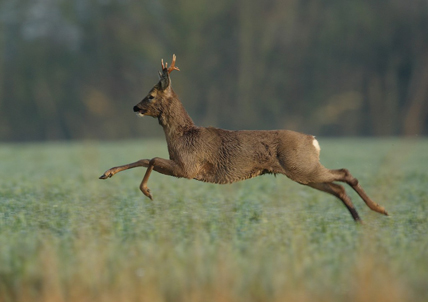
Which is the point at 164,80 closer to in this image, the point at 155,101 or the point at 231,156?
the point at 155,101

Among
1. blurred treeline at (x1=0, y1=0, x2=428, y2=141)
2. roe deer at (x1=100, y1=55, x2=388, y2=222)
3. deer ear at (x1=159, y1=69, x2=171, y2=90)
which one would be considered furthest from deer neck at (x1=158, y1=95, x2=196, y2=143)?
blurred treeline at (x1=0, y1=0, x2=428, y2=141)

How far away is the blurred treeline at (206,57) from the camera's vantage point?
4522 cm

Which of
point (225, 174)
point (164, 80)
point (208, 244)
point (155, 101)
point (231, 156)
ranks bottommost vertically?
point (208, 244)

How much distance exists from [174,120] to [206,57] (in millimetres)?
40538

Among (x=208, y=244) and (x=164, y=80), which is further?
(x=164, y=80)

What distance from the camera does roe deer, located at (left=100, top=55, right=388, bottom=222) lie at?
8266mm

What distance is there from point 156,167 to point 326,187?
2.04 metres

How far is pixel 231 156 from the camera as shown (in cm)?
830

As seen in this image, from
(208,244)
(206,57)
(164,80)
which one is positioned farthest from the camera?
(206,57)

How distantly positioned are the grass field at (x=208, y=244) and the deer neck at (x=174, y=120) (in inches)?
39.1

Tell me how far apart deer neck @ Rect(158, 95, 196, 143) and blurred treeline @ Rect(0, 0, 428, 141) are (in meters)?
35.3

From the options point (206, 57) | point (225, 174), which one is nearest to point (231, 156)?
point (225, 174)

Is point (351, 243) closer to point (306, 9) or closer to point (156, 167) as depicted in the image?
point (156, 167)

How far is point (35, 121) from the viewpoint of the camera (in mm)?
45812
